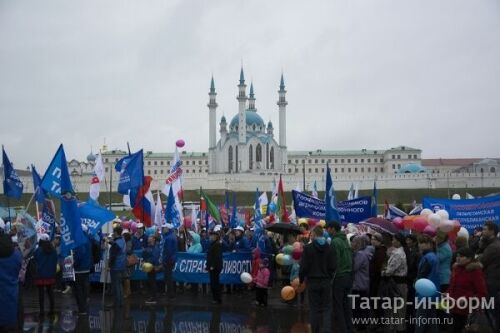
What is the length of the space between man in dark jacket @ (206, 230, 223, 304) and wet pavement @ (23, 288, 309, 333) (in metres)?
0.27

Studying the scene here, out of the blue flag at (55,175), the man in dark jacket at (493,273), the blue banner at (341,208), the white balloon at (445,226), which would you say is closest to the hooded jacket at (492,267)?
the man in dark jacket at (493,273)

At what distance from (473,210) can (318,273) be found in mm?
6201

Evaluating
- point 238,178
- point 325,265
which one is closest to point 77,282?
point 325,265

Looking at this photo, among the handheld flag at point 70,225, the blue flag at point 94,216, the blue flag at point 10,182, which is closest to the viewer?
the handheld flag at point 70,225

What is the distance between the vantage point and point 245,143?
392 feet

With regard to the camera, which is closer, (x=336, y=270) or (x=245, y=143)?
(x=336, y=270)

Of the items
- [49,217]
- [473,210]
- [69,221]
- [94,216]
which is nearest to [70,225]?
[69,221]

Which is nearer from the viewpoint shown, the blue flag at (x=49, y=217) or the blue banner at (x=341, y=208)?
the blue flag at (x=49, y=217)

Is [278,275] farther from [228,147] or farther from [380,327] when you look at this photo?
[228,147]

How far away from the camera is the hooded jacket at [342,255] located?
33.0ft

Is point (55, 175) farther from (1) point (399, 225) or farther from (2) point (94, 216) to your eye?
(1) point (399, 225)

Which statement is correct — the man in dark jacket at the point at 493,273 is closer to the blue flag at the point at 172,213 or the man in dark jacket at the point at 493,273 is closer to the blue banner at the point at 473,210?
the blue banner at the point at 473,210

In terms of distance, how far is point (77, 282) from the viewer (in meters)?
12.5

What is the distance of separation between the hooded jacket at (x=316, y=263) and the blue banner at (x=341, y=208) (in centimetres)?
553
